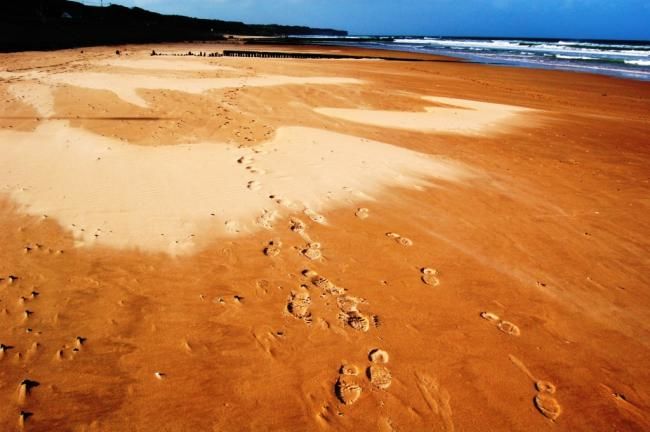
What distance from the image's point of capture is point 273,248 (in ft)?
13.5

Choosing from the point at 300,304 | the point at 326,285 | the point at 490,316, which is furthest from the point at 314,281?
the point at 490,316

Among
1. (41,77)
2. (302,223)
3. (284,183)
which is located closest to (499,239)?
(302,223)

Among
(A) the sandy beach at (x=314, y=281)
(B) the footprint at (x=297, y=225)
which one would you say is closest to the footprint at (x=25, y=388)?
(A) the sandy beach at (x=314, y=281)

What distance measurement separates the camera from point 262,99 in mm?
11422

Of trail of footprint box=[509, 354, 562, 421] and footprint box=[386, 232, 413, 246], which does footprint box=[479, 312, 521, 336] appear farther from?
footprint box=[386, 232, 413, 246]

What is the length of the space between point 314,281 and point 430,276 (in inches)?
49.0

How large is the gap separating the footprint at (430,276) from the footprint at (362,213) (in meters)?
1.28

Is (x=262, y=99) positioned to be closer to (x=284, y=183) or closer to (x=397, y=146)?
(x=397, y=146)

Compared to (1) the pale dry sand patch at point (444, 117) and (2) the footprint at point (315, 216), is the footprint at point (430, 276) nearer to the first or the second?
(2) the footprint at point (315, 216)

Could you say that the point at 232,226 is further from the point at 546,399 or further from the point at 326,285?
the point at 546,399

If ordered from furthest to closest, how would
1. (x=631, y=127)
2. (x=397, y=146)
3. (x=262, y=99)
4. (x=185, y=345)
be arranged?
(x=262, y=99) < (x=631, y=127) < (x=397, y=146) < (x=185, y=345)

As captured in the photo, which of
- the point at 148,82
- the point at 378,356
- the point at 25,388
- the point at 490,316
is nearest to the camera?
the point at 25,388

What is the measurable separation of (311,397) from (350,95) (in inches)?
462

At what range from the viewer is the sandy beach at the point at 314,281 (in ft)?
8.11
